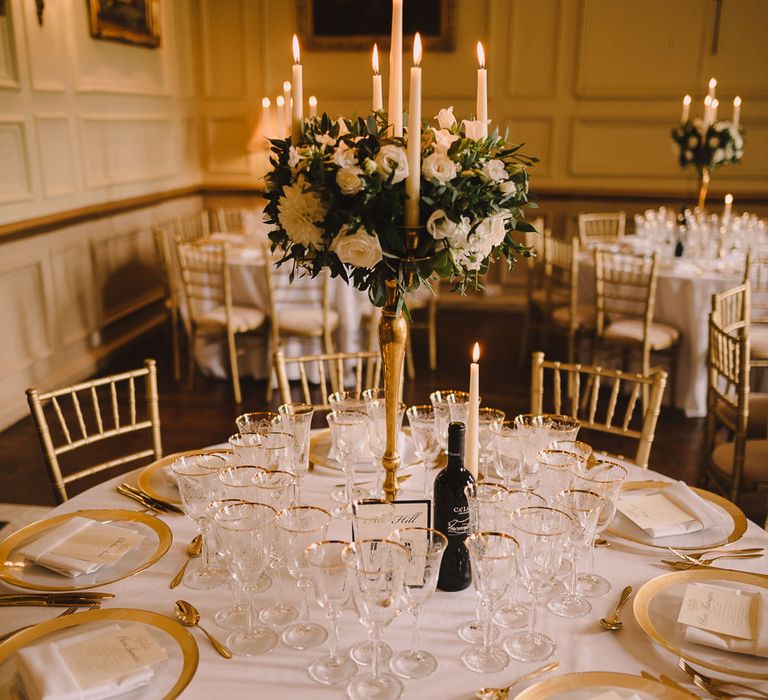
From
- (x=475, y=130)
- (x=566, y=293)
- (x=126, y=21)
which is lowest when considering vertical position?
(x=566, y=293)

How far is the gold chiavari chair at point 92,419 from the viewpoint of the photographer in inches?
81.1

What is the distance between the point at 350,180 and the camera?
53.6 inches

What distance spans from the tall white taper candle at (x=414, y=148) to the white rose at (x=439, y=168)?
0.08 ft

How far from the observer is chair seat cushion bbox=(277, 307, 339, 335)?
4445 millimetres

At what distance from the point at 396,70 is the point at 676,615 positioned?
43.1 inches

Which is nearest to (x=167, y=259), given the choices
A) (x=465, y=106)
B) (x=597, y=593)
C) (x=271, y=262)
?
(x=271, y=262)

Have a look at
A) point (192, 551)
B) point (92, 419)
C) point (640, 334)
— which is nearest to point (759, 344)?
point (640, 334)

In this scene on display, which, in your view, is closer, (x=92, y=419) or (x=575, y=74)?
(x=92, y=419)

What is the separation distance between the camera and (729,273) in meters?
4.14

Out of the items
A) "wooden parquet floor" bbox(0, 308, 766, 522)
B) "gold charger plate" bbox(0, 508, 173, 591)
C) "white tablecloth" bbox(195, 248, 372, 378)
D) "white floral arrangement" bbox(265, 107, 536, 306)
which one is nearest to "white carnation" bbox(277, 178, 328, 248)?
"white floral arrangement" bbox(265, 107, 536, 306)

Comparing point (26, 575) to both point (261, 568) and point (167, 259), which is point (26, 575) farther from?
point (167, 259)

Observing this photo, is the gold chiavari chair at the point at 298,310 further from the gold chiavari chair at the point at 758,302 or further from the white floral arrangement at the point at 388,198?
the white floral arrangement at the point at 388,198

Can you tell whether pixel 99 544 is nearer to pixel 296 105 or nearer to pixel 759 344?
pixel 296 105

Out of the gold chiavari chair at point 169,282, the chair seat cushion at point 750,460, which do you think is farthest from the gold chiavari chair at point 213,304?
the chair seat cushion at point 750,460
